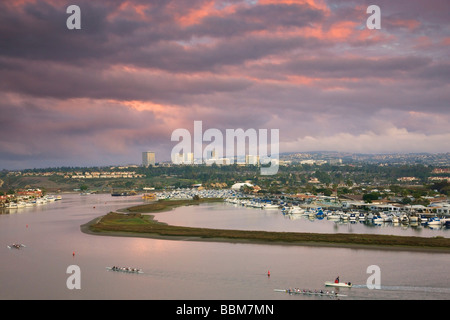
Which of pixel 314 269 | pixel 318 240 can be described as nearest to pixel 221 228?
pixel 318 240

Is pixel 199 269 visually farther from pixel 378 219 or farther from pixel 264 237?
pixel 378 219

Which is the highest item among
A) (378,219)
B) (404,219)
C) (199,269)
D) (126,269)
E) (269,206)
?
(126,269)

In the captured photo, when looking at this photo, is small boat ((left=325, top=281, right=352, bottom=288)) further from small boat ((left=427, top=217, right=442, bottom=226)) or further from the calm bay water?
small boat ((left=427, top=217, right=442, bottom=226))

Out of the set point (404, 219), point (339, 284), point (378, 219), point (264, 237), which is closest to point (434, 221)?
point (404, 219)

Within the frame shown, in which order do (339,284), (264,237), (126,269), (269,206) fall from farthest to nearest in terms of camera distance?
(269,206) < (264,237) < (126,269) < (339,284)

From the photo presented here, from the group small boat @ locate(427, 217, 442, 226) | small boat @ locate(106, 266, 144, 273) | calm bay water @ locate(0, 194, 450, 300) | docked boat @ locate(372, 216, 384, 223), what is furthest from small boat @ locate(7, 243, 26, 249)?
small boat @ locate(427, 217, 442, 226)

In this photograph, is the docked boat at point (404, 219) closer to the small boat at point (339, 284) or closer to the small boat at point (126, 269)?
the small boat at point (339, 284)

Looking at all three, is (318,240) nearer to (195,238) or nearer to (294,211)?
(195,238)
